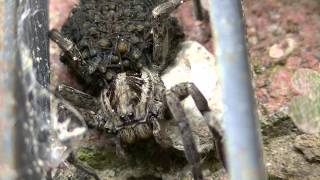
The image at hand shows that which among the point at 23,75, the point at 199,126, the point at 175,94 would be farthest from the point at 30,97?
the point at 199,126

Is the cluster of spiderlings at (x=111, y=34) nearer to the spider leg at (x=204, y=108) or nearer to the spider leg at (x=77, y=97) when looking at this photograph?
the spider leg at (x=77, y=97)

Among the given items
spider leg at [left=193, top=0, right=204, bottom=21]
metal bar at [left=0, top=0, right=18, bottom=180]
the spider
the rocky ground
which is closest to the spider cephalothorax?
the spider

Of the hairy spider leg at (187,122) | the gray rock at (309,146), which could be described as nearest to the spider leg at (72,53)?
the hairy spider leg at (187,122)

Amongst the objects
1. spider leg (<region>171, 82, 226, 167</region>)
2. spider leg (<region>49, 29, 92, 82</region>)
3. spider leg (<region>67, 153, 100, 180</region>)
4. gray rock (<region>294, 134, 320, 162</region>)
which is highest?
spider leg (<region>49, 29, 92, 82</region>)

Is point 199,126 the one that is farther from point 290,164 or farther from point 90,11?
point 90,11

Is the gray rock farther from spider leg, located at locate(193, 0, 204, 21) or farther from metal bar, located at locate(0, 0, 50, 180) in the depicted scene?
metal bar, located at locate(0, 0, 50, 180)
